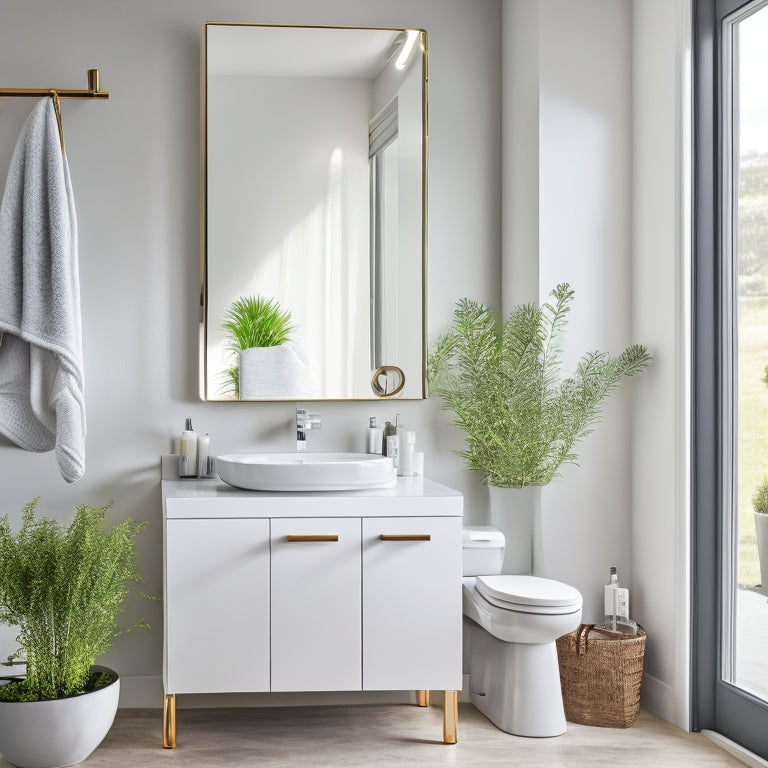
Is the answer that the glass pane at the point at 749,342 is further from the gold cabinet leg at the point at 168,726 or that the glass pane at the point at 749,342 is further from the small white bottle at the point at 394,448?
the gold cabinet leg at the point at 168,726

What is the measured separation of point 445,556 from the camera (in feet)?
8.30

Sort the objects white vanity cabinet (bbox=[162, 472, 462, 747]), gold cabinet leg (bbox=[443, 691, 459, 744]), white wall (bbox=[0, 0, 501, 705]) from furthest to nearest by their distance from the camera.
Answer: white wall (bbox=[0, 0, 501, 705]) → gold cabinet leg (bbox=[443, 691, 459, 744]) → white vanity cabinet (bbox=[162, 472, 462, 747])

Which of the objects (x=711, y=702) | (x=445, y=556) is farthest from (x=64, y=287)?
(x=711, y=702)

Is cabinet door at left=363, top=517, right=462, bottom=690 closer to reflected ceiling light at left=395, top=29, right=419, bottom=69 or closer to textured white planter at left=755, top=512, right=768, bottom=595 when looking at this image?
textured white planter at left=755, top=512, right=768, bottom=595

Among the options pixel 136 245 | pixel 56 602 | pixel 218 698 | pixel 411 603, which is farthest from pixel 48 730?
pixel 136 245

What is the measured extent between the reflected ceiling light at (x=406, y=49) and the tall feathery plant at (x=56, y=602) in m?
1.81

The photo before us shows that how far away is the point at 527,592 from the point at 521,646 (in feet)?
0.56

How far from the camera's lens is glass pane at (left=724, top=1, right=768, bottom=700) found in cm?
246

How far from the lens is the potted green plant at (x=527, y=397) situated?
2898mm

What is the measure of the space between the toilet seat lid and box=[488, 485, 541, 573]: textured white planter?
20 cm

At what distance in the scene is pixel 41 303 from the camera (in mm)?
2684

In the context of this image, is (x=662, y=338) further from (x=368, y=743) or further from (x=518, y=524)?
(x=368, y=743)

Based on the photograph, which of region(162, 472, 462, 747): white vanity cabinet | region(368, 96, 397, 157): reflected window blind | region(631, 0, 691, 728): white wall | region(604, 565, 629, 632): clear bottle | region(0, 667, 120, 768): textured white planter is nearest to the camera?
region(0, 667, 120, 768): textured white planter

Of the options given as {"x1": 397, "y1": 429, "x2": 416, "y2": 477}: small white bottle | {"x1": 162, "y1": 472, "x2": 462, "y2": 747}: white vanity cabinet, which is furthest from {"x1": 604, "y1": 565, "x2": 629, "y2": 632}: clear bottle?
{"x1": 397, "y1": 429, "x2": 416, "y2": 477}: small white bottle
